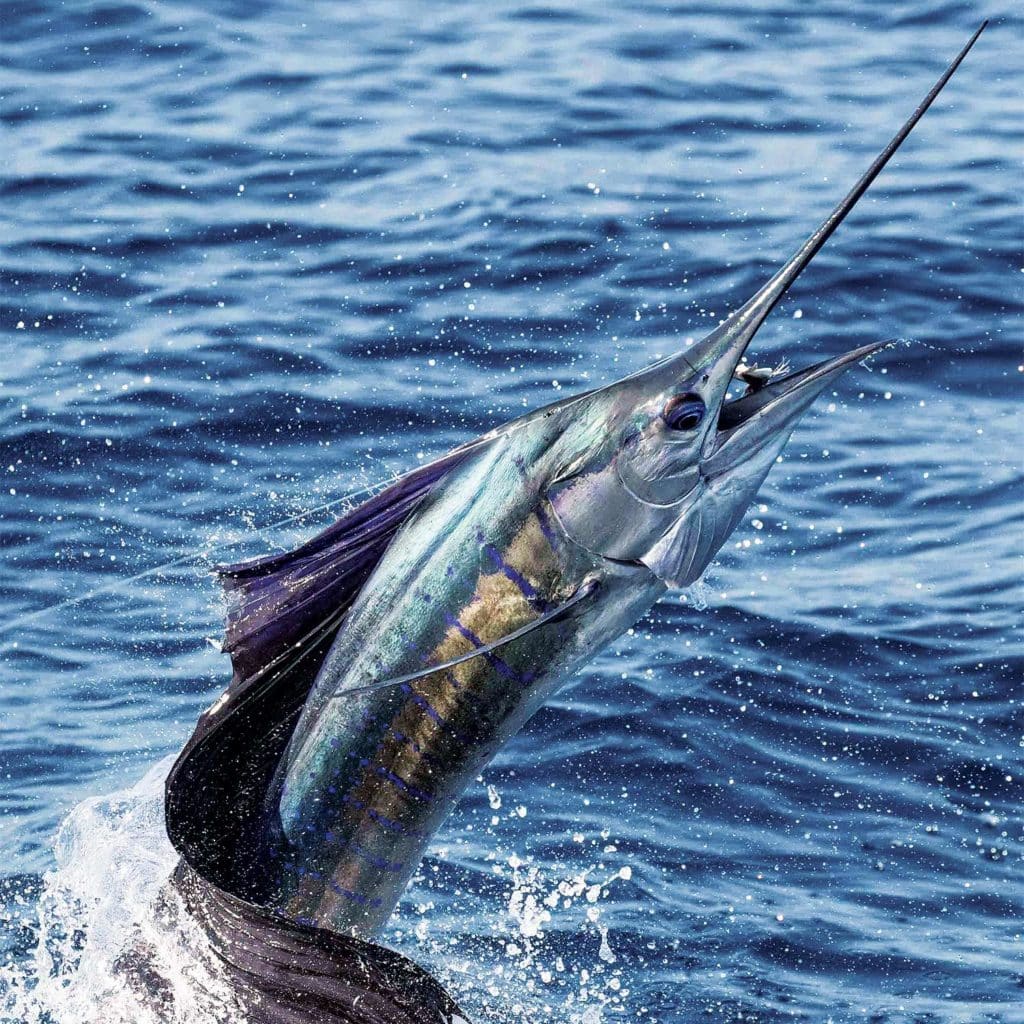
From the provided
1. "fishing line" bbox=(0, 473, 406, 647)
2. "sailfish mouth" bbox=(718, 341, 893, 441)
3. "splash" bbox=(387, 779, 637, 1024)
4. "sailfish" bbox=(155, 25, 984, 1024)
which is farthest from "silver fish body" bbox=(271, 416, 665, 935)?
"fishing line" bbox=(0, 473, 406, 647)

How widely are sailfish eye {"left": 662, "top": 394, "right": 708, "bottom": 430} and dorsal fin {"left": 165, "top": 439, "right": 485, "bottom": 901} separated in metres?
0.40

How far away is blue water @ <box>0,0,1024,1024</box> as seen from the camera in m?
6.16

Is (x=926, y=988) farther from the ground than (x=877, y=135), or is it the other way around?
(x=877, y=135)

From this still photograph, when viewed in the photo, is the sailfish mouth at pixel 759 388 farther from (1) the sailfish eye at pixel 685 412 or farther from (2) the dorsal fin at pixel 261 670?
(2) the dorsal fin at pixel 261 670

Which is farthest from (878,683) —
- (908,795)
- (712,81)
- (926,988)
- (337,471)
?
(712,81)

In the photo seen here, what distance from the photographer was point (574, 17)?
14453 mm

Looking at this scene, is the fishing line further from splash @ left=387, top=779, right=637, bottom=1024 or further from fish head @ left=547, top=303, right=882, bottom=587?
fish head @ left=547, top=303, right=882, bottom=587

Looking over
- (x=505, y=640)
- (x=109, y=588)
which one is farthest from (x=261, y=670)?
(x=109, y=588)

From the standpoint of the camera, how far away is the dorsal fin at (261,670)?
4.04 metres

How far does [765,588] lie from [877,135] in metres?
5.25

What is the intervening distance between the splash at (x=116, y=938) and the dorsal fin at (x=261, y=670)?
23cm

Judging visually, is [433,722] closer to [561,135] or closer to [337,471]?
[337,471]

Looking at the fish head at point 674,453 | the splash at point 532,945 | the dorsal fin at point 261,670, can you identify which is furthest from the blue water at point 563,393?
the dorsal fin at point 261,670

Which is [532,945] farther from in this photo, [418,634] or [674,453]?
[674,453]
